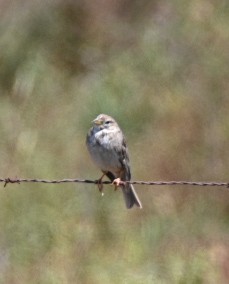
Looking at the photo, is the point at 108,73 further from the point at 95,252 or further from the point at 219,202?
the point at 95,252

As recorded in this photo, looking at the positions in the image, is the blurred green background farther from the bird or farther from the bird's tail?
the bird

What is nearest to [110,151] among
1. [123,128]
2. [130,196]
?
[130,196]

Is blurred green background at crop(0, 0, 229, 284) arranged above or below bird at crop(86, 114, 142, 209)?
above

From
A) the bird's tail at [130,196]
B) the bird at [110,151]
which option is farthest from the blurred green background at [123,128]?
the bird at [110,151]

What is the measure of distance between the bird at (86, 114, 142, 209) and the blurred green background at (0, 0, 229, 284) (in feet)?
3.67

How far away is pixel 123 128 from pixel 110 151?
143 inches

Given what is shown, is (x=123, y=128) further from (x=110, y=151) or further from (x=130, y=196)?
(x=110, y=151)

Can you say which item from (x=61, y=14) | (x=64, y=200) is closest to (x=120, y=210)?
(x=64, y=200)

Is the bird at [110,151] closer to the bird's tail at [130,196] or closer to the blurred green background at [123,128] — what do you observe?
the bird's tail at [130,196]

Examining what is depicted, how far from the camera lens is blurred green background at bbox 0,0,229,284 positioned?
9539mm

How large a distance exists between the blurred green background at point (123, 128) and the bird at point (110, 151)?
1.12 metres

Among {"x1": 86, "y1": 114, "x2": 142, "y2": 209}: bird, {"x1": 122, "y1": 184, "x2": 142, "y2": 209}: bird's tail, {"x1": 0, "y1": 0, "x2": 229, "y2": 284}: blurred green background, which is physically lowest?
{"x1": 122, "y1": 184, "x2": 142, "y2": 209}: bird's tail

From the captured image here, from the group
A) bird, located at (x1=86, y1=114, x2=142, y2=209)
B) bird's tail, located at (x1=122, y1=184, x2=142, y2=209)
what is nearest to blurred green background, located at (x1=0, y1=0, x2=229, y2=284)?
bird's tail, located at (x1=122, y1=184, x2=142, y2=209)

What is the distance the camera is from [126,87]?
41.1 feet
